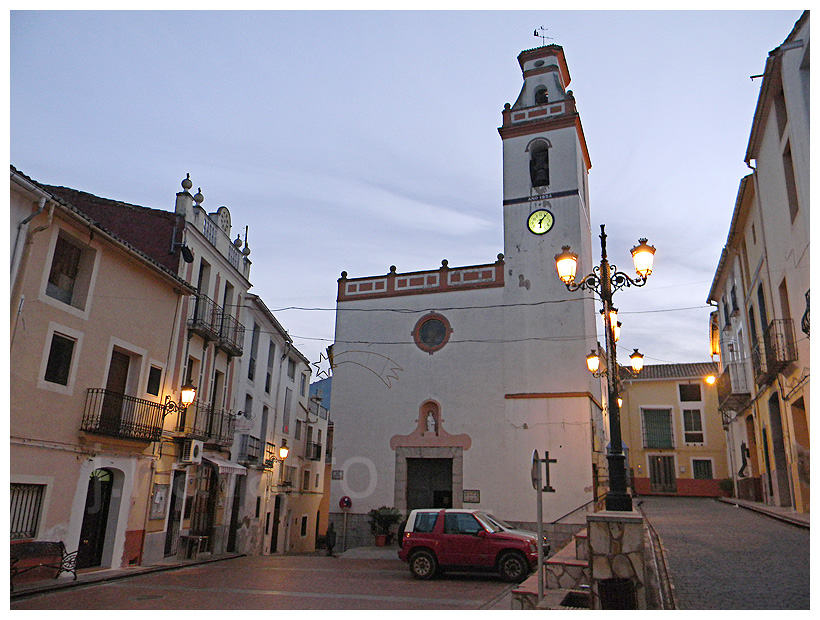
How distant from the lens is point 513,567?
12.0 m

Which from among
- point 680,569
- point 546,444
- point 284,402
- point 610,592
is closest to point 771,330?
point 546,444

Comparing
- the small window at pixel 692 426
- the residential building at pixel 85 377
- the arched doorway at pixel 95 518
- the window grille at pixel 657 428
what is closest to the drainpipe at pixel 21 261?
the residential building at pixel 85 377

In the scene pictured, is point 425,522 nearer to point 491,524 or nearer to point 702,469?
point 491,524

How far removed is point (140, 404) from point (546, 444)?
12089mm

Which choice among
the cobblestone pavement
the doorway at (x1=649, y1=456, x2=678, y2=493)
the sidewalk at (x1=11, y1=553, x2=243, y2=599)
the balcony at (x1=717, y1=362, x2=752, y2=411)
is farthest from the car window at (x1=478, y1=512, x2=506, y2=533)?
Answer: the doorway at (x1=649, y1=456, x2=678, y2=493)

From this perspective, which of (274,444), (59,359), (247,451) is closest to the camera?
(59,359)

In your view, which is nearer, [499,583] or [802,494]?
[499,583]

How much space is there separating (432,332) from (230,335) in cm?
708

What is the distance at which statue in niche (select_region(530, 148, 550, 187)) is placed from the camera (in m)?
22.2

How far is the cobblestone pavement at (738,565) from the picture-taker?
642 centimetres

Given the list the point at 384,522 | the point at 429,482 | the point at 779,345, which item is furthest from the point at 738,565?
the point at 429,482

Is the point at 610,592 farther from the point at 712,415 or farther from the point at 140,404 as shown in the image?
the point at 712,415

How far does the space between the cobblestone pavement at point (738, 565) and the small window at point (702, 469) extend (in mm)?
22133

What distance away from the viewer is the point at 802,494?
46.6ft
